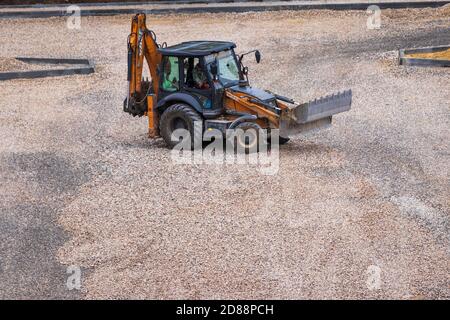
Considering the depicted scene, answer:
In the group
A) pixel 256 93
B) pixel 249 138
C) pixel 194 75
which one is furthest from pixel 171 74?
pixel 249 138

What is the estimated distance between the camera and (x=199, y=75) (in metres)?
17.0

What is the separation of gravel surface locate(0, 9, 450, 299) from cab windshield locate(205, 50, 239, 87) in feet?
5.62

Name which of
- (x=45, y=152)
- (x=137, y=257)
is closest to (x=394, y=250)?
(x=137, y=257)

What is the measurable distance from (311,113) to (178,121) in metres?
2.62

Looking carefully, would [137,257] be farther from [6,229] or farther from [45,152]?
[45,152]

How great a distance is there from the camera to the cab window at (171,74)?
17.2m

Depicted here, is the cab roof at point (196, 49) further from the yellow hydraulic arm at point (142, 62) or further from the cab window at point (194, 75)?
the yellow hydraulic arm at point (142, 62)

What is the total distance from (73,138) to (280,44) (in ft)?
37.1

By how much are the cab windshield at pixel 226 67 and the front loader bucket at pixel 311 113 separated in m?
1.35

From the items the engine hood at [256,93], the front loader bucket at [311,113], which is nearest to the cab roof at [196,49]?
the engine hood at [256,93]

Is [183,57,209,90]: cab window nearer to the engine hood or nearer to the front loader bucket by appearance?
the engine hood

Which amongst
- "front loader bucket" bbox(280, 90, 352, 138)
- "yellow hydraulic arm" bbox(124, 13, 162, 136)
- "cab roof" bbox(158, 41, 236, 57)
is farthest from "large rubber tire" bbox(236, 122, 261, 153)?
"yellow hydraulic arm" bbox(124, 13, 162, 136)

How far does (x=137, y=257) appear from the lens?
1229 centimetres

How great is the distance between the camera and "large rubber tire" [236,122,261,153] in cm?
1658
